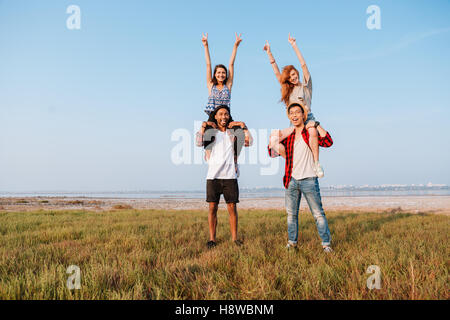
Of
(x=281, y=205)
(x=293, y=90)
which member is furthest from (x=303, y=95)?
(x=281, y=205)

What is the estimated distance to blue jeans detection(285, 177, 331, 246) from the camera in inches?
145

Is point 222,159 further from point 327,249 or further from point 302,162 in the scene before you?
point 327,249

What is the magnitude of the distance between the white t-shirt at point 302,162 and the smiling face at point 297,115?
0.28 m

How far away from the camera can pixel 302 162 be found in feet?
12.6

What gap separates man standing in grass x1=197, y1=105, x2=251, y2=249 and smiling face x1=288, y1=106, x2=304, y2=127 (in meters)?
0.87

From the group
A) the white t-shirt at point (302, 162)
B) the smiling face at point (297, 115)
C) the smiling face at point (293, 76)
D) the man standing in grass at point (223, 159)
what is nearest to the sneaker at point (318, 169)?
the white t-shirt at point (302, 162)

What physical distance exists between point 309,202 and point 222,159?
167cm

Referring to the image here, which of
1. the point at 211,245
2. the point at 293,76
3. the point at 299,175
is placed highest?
the point at 293,76

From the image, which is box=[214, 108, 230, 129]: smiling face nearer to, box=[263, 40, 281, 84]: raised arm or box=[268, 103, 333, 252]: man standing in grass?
box=[268, 103, 333, 252]: man standing in grass

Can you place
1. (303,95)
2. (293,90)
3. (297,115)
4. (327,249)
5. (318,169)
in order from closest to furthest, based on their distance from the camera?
(327,249) → (318,169) → (297,115) → (303,95) → (293,90)

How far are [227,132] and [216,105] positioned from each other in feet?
1.98

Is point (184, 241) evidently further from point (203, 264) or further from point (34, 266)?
point (34, 266)

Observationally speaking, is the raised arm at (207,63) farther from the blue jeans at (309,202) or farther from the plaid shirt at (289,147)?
the blue jeans at (309,202)
